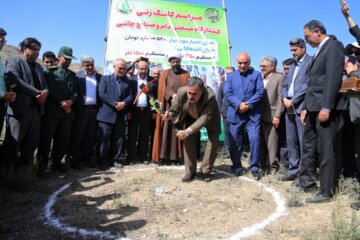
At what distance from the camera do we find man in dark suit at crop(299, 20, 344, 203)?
4758mm

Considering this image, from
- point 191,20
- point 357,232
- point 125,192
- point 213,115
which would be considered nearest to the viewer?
point 357,232

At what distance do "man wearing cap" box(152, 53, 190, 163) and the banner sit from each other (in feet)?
5.39

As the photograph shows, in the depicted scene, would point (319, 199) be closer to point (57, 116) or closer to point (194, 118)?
point (194, 118)

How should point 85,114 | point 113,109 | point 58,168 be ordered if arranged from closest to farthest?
1. point 58,168
2. point 85,114
3. point 113,109

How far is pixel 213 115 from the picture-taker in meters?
6.22

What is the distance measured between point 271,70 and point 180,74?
1.75 metres

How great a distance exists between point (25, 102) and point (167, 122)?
264 cm

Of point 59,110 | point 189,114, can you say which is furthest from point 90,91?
point 189,114

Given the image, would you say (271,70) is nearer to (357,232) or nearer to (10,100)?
(357,232)

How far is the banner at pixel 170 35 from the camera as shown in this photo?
28.5 feet

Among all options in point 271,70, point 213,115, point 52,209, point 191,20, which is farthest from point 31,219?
point 191,20

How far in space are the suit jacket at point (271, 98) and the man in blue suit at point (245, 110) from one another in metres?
0.22

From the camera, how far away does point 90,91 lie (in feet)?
23.4

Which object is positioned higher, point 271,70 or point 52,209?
point 271,70
